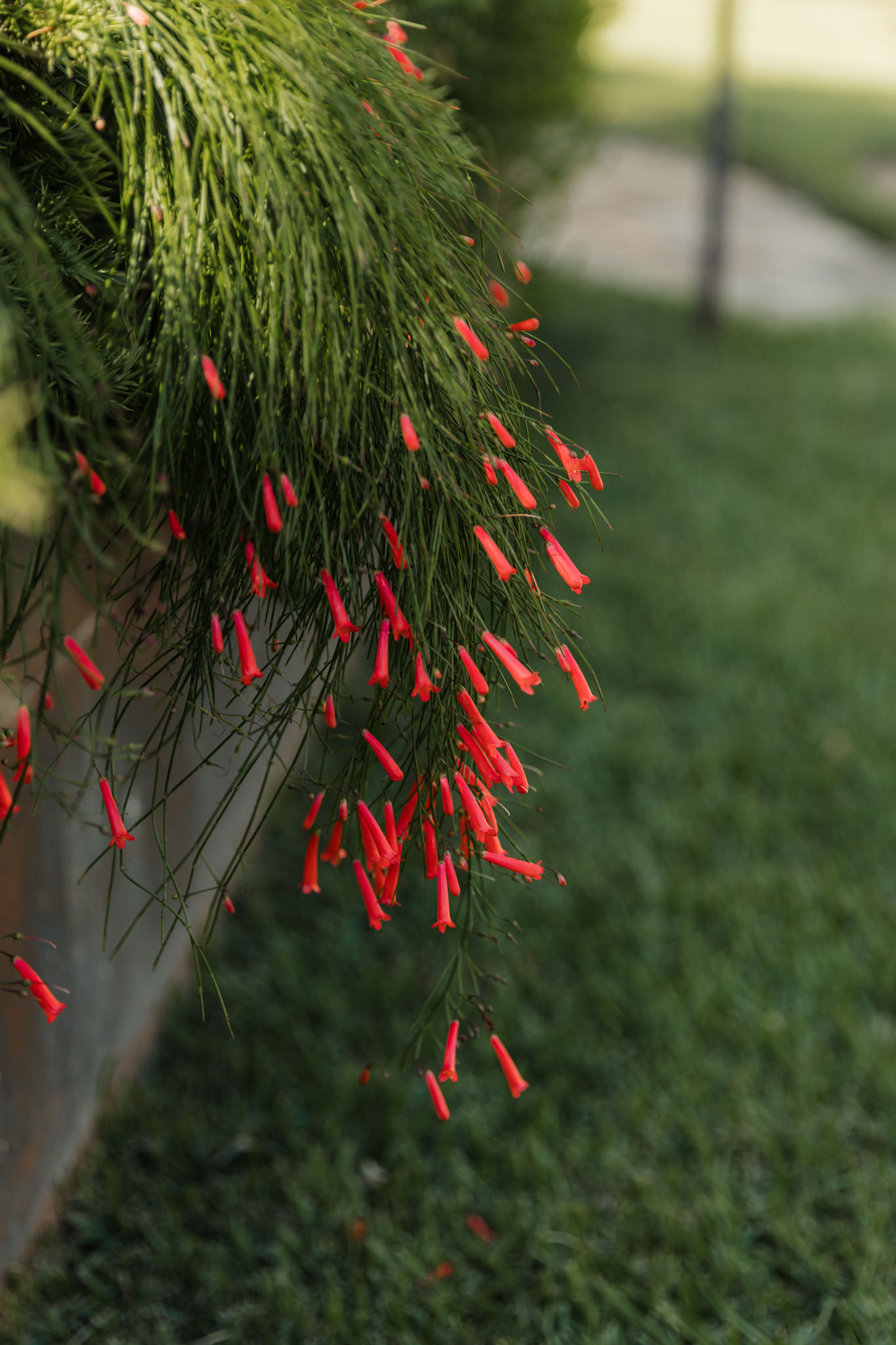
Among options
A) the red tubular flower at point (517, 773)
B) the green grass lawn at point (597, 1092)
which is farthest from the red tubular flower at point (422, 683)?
the green grass lawn at point (597, 1092)

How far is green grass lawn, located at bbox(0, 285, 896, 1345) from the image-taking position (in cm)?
190

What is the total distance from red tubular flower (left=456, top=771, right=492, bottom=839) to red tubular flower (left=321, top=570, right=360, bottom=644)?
0.17 m

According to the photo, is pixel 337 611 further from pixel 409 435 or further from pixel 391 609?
pixel 409 435

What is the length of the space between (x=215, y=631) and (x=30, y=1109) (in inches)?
45.5

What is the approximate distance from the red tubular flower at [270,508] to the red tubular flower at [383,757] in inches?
9.0

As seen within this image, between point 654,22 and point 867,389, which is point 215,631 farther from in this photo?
point 654,22

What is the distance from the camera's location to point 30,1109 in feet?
5.74

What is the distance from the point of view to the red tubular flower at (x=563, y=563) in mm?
995

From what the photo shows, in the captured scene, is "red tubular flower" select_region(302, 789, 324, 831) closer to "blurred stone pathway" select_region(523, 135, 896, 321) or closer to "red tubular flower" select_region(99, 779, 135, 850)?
"red tubular flower" select_region(99, 779, 135, 850)

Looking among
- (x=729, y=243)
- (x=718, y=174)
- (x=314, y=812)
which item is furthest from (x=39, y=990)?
(x=729, y=243)

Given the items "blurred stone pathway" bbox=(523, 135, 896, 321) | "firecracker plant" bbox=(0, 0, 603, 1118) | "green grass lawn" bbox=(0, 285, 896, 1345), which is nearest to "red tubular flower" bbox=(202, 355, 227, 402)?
"firecracker plant" bbox=(0, 0, 603, 1118)

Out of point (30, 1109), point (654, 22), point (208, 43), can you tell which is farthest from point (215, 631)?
point (654, 22)

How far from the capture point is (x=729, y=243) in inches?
377

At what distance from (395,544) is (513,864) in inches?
13.2
